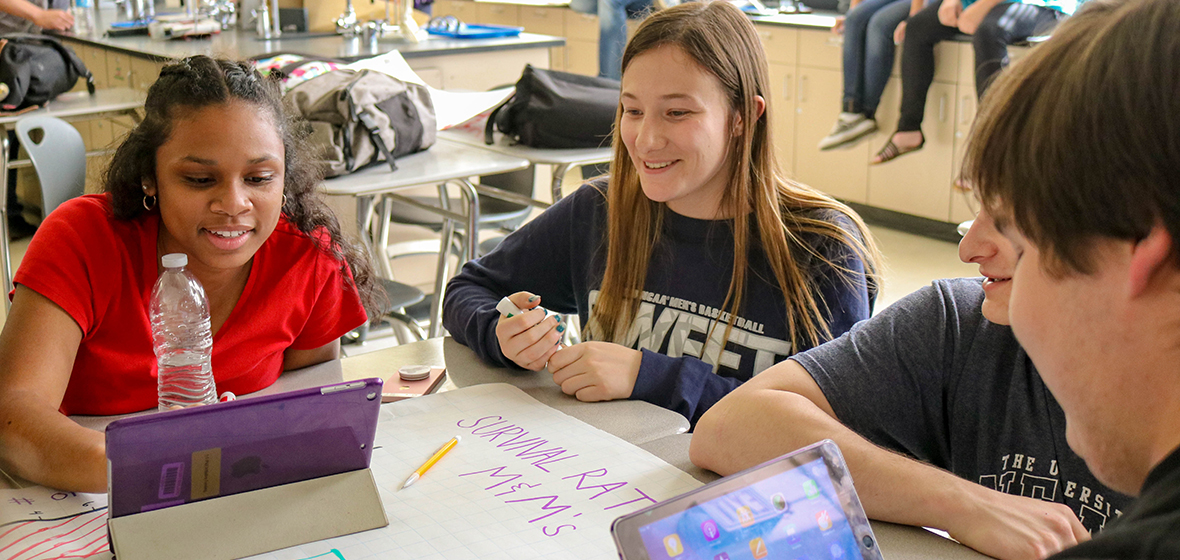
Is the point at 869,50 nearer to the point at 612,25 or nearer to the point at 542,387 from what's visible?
the point at 612,25

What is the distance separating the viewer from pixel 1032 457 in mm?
994

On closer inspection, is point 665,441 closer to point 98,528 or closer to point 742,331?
point 742,331

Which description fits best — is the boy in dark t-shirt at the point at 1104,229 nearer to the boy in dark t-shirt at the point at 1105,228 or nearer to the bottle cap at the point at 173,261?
the boy in dark t-shirt at the point at 1105,228

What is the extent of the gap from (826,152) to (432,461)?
173 inches

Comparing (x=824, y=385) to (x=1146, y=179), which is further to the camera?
(x=824, y=385)

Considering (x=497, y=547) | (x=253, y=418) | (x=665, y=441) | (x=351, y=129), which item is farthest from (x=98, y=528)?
(x=351, y=129)

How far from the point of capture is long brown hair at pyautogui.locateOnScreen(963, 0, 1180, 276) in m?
0.44

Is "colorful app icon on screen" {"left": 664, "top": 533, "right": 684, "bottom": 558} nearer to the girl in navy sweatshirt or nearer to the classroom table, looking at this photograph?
the classroom table

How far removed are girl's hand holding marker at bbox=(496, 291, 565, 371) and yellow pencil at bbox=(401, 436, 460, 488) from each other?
233 mm

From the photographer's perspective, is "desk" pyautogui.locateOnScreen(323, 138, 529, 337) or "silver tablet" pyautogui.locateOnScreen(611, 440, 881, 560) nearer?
"silver tablet" pyautogui.locateOnScreen(611, 440, 881, 560)

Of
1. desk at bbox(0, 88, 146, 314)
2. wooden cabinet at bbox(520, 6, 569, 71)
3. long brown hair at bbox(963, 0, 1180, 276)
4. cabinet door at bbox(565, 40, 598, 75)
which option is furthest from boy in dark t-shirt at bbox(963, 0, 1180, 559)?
wooden cabinet at bbox(520, 6, 569, 71)

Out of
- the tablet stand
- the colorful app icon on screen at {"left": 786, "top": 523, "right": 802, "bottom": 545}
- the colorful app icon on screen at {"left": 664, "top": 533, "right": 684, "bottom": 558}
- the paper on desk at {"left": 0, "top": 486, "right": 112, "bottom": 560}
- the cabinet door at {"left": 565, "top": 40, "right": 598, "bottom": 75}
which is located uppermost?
the cabinet door at {"left": 565, "top": 40, "right": 598, "bottom": 75}

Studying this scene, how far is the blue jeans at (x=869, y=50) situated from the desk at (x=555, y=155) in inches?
82.9

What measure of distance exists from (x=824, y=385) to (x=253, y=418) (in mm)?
588
